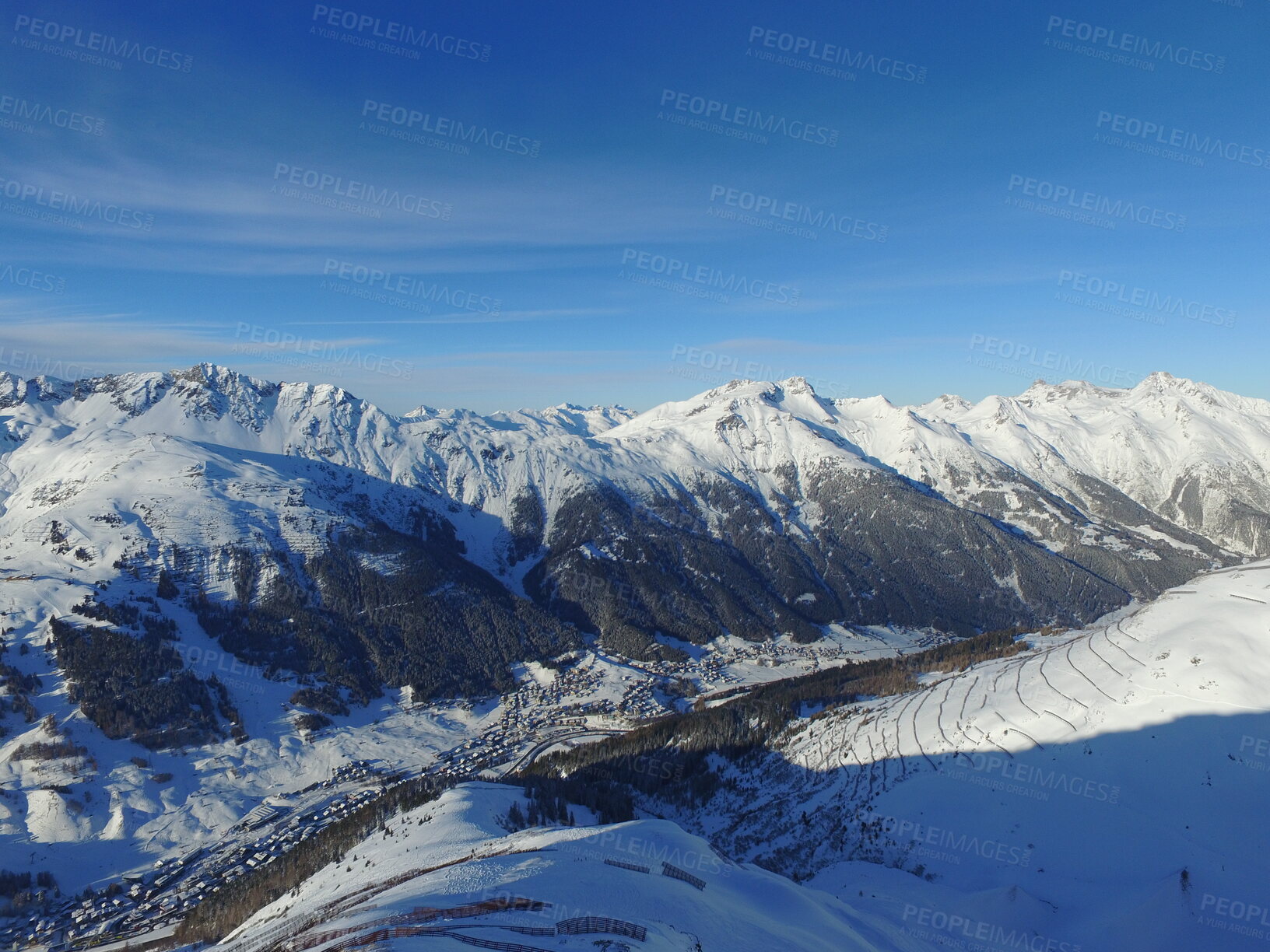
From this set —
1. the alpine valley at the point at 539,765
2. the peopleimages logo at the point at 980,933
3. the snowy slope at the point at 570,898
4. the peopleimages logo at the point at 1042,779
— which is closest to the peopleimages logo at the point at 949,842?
the alpine valley at the point at 539,765

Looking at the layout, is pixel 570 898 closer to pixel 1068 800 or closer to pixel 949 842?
pixel 949 842

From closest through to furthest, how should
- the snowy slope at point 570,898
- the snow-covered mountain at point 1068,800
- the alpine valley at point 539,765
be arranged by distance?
the snowy slope at point 570,898 → the alpine valley at point 539,765 → the snow-covered mountain at point 1068,800

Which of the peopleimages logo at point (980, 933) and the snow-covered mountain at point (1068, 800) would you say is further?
the snow-covered mountain at point (1068, 800)

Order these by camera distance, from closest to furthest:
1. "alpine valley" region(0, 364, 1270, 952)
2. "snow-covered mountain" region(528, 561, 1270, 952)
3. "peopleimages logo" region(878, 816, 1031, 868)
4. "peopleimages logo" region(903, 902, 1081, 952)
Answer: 1. "peopleimages logo" region(903, 902, 1081, 952)
2. "alpine valley" region(0, 364, 1270, 952)
3. "snow-covered mountain" region(528, 561, 1270, 952)
4. "peopleimages logo" region(878, 816, 1031, 868)

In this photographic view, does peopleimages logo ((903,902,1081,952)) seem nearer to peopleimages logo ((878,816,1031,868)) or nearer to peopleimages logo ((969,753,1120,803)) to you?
peopleimages logo ((878,816,1031,868))

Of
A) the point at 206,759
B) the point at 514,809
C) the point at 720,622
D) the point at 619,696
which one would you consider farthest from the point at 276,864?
the point at 720,622

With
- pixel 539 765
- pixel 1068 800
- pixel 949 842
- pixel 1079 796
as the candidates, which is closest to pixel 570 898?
pixel 949 842

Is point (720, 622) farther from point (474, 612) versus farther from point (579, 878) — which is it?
point (579, 878)

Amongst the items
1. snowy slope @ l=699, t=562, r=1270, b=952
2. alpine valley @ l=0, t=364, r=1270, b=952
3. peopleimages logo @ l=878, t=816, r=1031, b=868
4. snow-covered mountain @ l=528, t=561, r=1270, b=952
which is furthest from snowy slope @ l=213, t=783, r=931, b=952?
peopleimages logo @ l=878, t=816, r=1031, b=868

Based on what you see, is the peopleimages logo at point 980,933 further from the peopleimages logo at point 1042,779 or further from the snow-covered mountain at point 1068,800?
the peopleimages logo at point 1042,779

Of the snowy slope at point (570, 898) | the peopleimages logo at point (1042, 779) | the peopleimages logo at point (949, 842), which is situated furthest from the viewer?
the peopleimages logo at point (1042, 779)

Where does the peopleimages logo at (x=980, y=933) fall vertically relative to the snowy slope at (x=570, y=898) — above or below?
below
